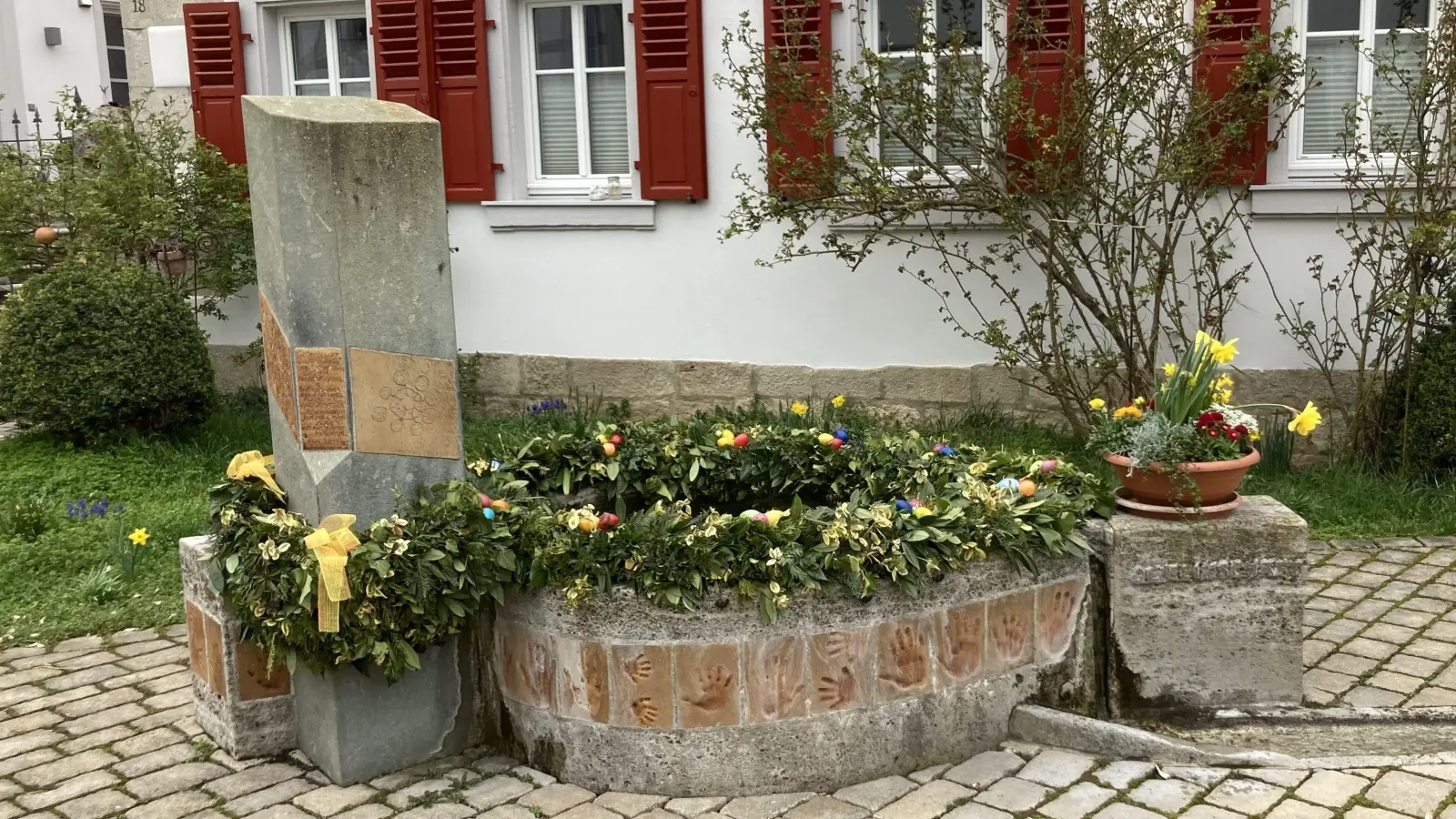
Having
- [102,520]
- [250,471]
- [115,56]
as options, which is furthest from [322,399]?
[115,56]

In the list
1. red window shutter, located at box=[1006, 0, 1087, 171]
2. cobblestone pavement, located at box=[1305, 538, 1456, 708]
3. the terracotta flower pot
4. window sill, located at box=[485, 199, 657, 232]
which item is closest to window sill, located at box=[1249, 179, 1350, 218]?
red window shutter, located at box=[1006, 0, 1087, 171]

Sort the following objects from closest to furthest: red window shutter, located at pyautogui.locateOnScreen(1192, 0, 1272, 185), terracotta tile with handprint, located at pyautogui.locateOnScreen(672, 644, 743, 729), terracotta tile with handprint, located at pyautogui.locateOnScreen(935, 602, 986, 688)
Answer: terracotta tile with handprint, located at pyautogui.locateOnScreen(672, 644, 743, 729) < terracotta tile with handprint, located at pyautogui.locateOnScreen(935, 602, 986, 688) < red window shutter, located at pyautogui.locateOnScreen(1192, 0, 1272, 185)

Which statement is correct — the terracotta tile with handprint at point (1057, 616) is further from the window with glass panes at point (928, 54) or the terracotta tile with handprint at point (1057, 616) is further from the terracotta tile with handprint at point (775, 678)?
the window with glass panes at point (928, 54)

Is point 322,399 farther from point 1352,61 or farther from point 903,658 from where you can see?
point 1352,61

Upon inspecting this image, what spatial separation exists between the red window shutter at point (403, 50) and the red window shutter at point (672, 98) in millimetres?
1376

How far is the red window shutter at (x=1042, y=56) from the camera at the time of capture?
7.26 metres

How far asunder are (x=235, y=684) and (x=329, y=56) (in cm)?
619

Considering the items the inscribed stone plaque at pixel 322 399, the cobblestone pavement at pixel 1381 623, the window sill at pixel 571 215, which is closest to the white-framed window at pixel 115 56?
the window sill at pixel 571 215

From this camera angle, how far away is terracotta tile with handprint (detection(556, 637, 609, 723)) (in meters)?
3.84

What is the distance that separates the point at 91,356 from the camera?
308 inches

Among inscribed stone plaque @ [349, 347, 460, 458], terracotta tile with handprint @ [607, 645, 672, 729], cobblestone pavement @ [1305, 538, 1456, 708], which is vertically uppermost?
inscribed stone plaque @ [349, 347, 460, 458]

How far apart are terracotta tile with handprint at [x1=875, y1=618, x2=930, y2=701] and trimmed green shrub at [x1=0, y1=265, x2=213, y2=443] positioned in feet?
17.8

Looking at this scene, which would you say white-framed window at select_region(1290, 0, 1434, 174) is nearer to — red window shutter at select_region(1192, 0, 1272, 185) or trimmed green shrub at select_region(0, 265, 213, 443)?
red window shutter at select_region(1192, 0, 1272, 185)

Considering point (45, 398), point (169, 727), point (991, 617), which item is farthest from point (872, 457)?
point (45, 398)
